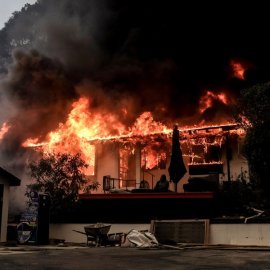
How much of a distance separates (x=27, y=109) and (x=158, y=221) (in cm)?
1778

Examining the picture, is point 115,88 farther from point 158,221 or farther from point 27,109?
point 158,221

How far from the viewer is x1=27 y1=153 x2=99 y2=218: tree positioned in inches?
824

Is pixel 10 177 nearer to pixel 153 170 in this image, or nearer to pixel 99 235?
pixel 99 235

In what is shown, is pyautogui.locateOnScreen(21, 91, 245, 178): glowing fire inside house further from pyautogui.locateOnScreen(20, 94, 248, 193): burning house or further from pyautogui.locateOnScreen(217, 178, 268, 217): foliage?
pyautogui.locateOnScreen(217, 178, 268, 217): foliage

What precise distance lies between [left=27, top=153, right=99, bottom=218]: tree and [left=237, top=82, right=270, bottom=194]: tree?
8.69 metres

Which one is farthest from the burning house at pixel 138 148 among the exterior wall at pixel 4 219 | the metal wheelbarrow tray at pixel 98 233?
the metal wheelbarrow tray at pixel 98 233

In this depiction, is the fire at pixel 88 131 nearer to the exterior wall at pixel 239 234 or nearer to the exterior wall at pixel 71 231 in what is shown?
the exterior wall at pixel 71 231

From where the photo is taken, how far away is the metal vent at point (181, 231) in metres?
17.2

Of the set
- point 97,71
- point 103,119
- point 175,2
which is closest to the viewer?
point 103,119

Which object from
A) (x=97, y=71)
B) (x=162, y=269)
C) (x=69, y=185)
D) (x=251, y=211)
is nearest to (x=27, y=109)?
(x=97, y=71)

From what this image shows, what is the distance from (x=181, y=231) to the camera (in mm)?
17688

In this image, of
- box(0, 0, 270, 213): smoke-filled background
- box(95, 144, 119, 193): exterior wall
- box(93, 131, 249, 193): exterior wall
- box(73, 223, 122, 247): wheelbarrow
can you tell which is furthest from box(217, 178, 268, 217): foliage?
box(95, 144, 119, 193): exterior wall

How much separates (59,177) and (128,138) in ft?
19.6

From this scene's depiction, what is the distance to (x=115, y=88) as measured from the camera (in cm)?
3072
